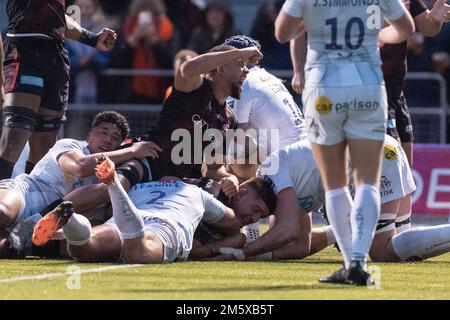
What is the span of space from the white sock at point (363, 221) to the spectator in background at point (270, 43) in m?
9.86

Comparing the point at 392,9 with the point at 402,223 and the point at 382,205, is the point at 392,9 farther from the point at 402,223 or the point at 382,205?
the point at 402,223

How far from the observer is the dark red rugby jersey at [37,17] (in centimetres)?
1043

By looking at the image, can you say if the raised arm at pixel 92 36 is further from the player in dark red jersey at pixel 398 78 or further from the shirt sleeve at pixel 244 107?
the player in dark red jersey at pixel 398 78

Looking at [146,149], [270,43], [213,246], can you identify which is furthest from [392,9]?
[270,43]

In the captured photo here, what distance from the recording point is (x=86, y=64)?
16859 mm

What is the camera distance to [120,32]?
58.0 ft

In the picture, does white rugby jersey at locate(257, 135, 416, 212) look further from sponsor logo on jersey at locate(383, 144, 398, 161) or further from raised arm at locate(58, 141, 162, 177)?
raised arm at locate(58, 141, 162, 177)

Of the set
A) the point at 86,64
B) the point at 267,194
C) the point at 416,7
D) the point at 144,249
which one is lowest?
the point at 144,249

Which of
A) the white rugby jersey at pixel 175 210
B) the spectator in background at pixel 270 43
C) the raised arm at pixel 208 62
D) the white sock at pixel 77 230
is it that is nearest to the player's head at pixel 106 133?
the white rugby jersey at pixel 175 210

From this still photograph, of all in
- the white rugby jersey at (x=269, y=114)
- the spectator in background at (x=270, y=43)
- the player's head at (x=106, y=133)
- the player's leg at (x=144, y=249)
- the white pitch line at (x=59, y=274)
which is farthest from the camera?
the spectator in background at (x=270, y=43)

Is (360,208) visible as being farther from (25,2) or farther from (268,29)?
(268,29)

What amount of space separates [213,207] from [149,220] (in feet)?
2.02

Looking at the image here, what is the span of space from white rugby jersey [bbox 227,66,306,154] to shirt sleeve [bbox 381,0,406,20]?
3366 mm

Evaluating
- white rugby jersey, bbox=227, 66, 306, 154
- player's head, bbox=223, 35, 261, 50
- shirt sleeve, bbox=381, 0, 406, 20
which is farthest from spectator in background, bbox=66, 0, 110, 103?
shirt sleeve, bbox=381, 0, 406, 20
